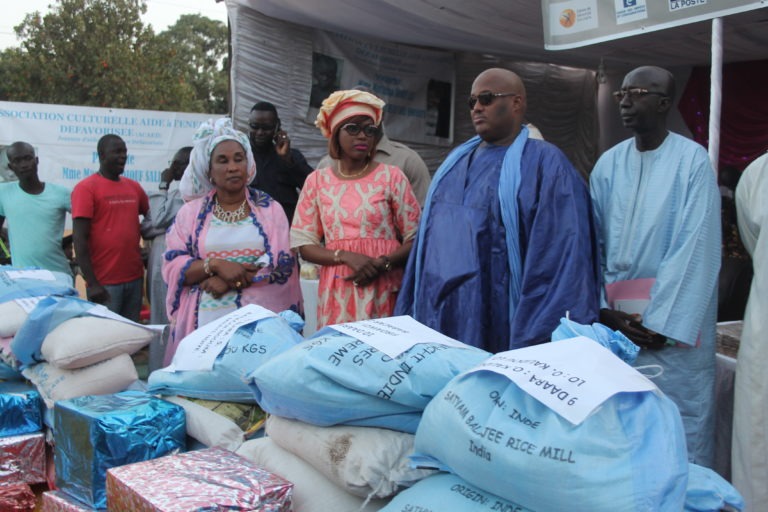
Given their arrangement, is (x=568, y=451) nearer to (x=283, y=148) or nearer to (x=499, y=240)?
(x=499, y=240)

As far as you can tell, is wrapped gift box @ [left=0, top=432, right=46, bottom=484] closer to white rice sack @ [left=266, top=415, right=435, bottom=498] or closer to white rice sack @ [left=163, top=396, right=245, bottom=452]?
white rice sack @ [left=163, top=396, right=245, bottom=452]

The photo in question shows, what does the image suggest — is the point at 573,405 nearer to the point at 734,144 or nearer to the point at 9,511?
the point at 9,511

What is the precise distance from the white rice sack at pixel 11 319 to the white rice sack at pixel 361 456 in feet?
4.96

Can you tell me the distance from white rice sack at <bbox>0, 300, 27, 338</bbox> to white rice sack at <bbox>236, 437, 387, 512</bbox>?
1.35m

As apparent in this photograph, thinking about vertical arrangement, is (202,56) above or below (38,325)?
above

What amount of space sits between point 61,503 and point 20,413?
2.25 feet

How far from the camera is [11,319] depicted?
2.86 metres

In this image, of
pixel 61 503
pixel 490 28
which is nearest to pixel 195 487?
pixel 61 503

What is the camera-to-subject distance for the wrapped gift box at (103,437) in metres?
2.01

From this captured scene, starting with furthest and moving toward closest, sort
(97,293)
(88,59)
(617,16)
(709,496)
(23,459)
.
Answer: (88,59) < (97,293) < (617,16) < (23,459) < (709,496)

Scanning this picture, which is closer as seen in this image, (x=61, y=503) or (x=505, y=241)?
(x=61, y=503)

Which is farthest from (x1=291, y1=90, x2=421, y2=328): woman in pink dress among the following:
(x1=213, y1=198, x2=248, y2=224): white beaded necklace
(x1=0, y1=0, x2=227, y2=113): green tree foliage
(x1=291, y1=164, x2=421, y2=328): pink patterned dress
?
(x1=0, y1=0, x2=227, y2=113): green tree foliage

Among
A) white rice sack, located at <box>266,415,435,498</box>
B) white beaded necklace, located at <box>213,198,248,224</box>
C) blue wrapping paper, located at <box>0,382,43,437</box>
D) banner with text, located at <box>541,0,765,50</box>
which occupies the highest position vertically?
banner with text, located at <box>541,0,765,50</box>

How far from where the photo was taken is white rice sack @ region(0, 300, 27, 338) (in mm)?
2850
